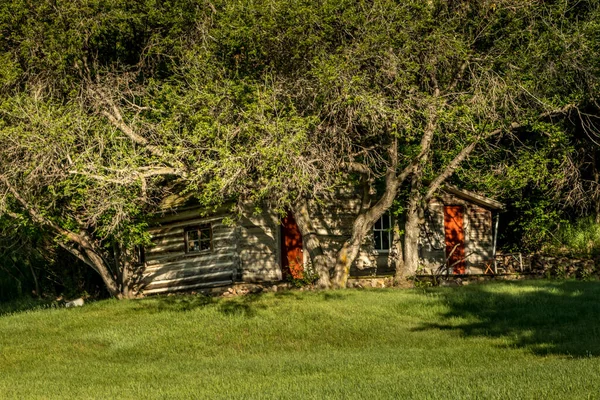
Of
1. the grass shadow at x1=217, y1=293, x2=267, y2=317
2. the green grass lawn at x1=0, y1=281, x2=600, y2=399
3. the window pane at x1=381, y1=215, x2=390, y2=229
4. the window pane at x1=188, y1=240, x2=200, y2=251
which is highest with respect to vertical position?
the window pane at x1=381, y1=215, x2=390, y2=229

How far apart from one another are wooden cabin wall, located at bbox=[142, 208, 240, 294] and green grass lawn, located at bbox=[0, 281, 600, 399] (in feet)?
11.8

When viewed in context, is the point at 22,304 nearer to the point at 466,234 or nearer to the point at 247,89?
the point at 247,89

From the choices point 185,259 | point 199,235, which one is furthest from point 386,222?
point 185,259

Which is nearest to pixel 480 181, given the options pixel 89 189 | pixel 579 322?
pixel 579 322

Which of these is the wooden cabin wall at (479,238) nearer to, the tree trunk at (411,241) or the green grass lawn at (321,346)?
the tree trunk at (411,241)

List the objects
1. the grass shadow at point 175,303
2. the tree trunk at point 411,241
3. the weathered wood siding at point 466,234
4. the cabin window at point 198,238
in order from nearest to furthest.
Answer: the grass shadow at point 175,303
the tree trunk at point 411,241
the cabin window at point 198,238
the weathered wood siding at point 466,234

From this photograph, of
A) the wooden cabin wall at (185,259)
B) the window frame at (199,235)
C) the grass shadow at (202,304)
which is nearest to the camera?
the grass shadow at (202,304)

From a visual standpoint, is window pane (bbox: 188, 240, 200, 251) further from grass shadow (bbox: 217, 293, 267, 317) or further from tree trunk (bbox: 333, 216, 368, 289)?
tree trunk (bbox: 333, 216, 368, 289)

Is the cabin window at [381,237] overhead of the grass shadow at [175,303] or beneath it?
overhead

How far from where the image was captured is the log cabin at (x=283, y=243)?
30500 millimetres

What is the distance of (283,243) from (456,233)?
6004 mm

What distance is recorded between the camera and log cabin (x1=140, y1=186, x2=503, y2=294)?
30500 mm

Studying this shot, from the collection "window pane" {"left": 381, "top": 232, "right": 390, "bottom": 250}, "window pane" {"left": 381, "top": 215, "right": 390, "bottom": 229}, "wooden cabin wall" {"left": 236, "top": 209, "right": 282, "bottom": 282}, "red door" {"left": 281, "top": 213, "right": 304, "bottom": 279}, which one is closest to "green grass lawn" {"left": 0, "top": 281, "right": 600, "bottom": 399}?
"wooden cabin wall" {"left": 236, "top": 209, "right": 282, "bottom": 282}

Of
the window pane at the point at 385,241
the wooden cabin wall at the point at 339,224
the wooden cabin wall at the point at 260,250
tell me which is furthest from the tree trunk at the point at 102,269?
the window pane at the point at 385,241
